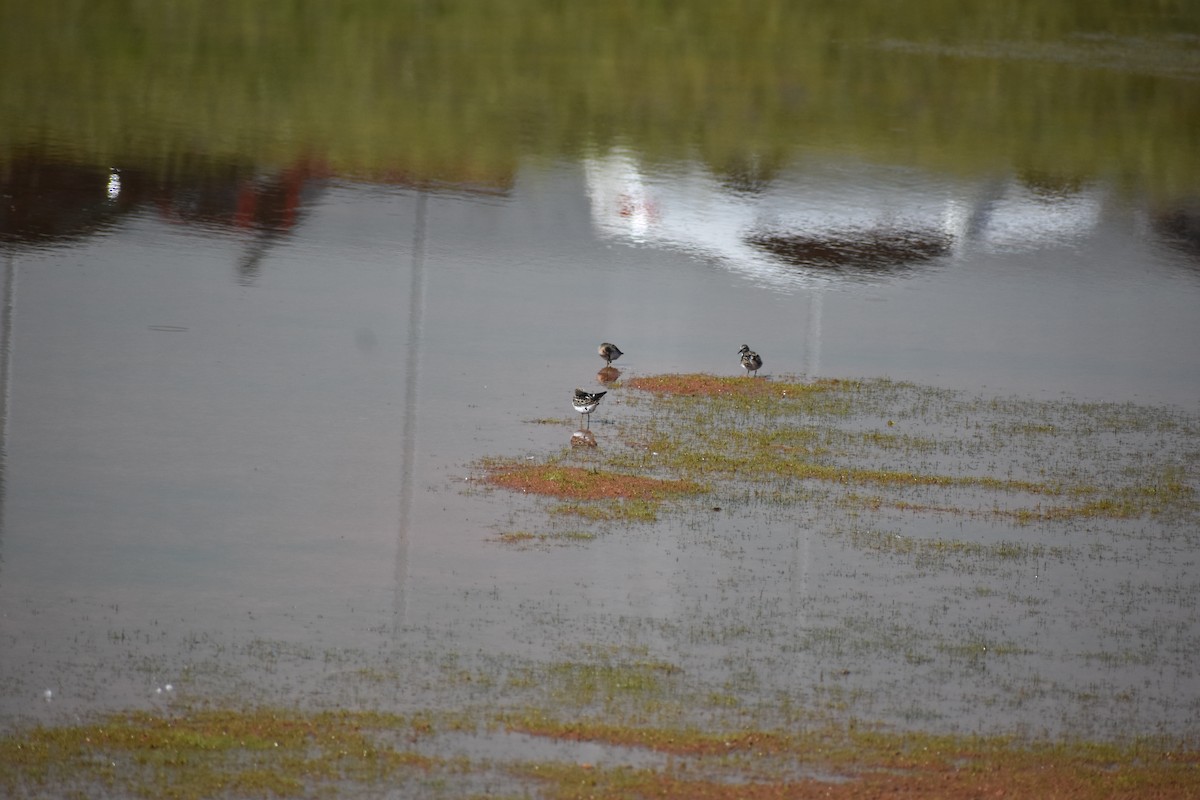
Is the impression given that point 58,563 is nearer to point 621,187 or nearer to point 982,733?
point 982,733

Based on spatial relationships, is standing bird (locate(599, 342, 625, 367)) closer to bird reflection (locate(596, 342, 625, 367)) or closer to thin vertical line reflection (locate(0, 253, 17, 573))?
bird reflection (locate(596, 342, 625, 367))

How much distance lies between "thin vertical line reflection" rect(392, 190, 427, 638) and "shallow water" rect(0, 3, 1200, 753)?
0.14 ft

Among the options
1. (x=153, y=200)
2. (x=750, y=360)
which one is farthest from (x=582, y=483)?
(x=153, y=200)

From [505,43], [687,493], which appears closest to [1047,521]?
[687,493]

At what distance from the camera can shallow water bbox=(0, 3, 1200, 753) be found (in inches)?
451

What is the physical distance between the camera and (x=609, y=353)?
1839 cm

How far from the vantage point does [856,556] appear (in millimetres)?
13609

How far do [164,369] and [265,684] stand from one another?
24.8ft

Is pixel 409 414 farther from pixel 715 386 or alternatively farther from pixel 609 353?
pixel 715 386

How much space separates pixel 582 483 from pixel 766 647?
11.1ft

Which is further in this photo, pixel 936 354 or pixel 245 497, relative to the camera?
pixel 936 354

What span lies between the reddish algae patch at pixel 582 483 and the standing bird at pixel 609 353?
3.37m

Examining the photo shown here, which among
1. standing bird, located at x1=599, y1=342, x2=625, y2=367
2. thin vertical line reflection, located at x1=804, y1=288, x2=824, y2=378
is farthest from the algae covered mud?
thin vertical line reflection, located at x1=804, y1=288, x2=824, y2=378

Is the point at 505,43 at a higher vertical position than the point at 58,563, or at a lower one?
higher
